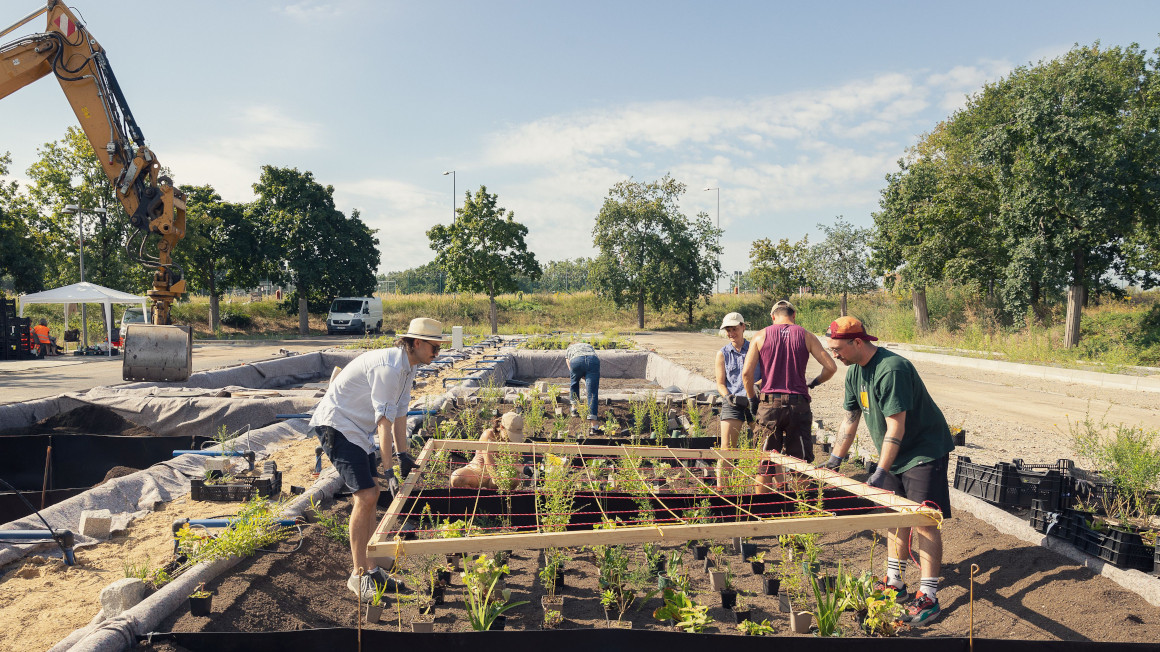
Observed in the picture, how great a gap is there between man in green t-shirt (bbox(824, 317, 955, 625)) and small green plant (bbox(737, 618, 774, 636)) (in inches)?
31.9

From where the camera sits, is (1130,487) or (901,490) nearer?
(901,490)

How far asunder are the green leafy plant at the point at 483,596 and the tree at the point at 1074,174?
17.7 m

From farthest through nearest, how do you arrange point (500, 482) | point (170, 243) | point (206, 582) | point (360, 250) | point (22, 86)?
1. point (360, 250)
2. point (170, 243)
3. point (22, 86)
4. point (500, 482)
5. point (206, 582)

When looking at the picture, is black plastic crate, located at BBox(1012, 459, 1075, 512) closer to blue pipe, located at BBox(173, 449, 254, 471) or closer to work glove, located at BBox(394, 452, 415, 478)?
work glove, located at BBox(394, 452, 415, 478)

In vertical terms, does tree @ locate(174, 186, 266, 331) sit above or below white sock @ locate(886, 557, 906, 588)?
above

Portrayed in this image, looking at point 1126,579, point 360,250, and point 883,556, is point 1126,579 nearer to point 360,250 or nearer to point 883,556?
point 883,556

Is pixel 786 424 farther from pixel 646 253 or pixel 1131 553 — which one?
pixel 646 253

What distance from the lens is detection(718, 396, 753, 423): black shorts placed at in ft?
18.1

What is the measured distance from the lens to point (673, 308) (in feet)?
125

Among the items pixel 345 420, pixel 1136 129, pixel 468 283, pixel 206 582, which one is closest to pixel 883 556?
pixel 345 420

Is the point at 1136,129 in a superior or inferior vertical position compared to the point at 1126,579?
superior

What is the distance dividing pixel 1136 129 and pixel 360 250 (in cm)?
3204

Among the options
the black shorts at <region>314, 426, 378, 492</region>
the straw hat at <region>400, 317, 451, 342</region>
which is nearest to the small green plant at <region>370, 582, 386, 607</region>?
the black shorts at <region>314, 426, 378, 492</region>

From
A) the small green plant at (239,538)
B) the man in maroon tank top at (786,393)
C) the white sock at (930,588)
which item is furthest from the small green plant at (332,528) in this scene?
the white sock at (930,588)
